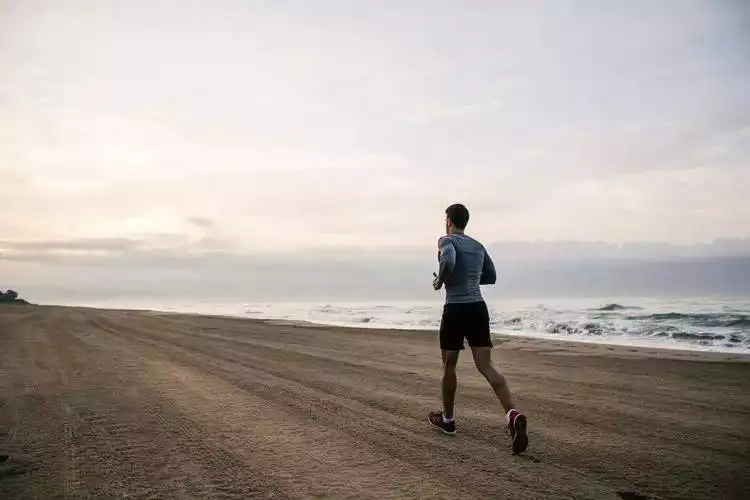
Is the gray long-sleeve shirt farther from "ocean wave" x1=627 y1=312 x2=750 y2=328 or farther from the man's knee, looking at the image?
"ocean wave" x1=627 y1=312 x2=750 y2=328

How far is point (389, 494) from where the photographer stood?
342cm

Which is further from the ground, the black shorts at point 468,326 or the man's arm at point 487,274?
the man's arm at point 487,274

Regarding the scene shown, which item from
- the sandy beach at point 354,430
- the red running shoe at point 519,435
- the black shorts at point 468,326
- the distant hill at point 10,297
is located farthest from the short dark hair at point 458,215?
the distant hill at point 10,297

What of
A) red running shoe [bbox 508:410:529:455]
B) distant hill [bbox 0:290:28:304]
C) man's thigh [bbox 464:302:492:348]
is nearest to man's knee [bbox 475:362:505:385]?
man's thigh [bbox 464:302:492:348]

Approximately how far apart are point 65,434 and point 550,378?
690 cm

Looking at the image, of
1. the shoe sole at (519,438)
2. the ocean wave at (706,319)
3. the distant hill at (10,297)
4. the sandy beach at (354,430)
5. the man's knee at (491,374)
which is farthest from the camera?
the distant hill at (10,297)

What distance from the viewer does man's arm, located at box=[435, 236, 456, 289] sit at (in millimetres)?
4723

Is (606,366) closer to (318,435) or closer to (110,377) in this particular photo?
(318,435)

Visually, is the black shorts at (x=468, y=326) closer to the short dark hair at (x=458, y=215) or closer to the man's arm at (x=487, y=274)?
the man's arm at (x=487, y=274)

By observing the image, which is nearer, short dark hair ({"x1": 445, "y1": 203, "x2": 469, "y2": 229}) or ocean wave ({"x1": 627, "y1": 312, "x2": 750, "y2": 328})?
short dark hair ({"x1": 445, "y1": 203, "x2": 469, "y2": 229})

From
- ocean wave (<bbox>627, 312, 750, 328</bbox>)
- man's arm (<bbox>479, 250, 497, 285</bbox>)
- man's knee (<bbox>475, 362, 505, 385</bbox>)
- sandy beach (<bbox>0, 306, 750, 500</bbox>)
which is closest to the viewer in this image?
sandy beach (<bbox>0, 306, 750, 500</bbox>)

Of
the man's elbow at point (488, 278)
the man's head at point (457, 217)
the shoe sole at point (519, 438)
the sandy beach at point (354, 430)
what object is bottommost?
the sandy beach at point (354, 430)

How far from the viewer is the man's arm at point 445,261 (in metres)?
4.72

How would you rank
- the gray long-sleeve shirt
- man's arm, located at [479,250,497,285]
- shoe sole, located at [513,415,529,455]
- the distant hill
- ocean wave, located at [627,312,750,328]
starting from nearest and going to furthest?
shoe sole, located at [513,415,529,455] < the gray long-sleeve shirt < man's arm, located at [479,250,497,285] < ocean wave, located at [627,312,750,328] < the distant hill
